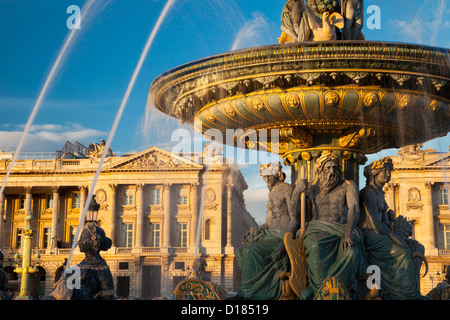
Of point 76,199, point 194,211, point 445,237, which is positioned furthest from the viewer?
point 76,199

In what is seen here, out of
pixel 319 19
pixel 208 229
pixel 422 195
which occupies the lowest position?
pixel 208 229

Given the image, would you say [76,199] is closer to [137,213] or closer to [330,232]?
[137,213]

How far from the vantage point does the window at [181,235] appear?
57.8 m

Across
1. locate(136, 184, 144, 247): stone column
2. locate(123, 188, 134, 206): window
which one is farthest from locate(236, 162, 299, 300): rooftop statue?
locate(123, 188, 134, 206): window

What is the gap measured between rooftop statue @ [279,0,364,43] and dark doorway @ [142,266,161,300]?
5109 cm

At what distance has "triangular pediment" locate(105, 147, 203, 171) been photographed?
57531mm

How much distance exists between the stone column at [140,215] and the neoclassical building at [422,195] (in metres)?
21.1

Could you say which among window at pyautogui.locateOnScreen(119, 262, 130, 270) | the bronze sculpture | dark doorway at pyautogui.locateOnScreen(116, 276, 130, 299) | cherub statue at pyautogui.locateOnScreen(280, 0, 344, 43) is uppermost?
cherub statue at pyautogui.locateOnScreen(280, 0, 344, 43)

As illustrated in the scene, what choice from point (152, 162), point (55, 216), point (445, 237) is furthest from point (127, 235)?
point (445, 237)

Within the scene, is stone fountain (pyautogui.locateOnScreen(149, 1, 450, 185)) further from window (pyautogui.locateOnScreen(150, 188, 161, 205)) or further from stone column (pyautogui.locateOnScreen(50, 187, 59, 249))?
stone column (pyautogui.locateOnScreen(50, 187, 59, 249))

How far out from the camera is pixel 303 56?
534cm

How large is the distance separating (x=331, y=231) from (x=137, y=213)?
53469mm

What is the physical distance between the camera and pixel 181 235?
57.8m

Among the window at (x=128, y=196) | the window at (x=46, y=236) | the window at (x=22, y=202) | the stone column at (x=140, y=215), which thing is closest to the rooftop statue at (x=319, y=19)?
the stone column at (x=140, y=215)
